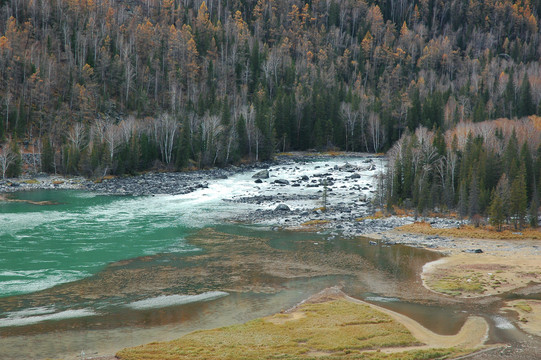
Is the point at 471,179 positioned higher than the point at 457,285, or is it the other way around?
the point at 471,179

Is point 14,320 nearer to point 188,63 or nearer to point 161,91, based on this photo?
point 161,91

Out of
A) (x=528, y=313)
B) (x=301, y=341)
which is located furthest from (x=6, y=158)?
(x=528, y=313)

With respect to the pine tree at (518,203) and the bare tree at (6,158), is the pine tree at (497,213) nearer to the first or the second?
the pine tree at (518,203)

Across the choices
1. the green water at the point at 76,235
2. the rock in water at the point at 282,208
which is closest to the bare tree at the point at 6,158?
the green water at the point at 76,235

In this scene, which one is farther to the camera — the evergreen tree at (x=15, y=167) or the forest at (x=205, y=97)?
the forest at (x=205, y=97)

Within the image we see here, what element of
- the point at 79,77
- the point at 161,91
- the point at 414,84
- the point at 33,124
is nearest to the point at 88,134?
the point at 33,124

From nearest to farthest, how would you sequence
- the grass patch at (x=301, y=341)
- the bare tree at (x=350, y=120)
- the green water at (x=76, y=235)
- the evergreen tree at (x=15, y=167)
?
the grass patch at (x=301, y=341)
the green water at (x=76, y=235)
the evergreen tree at (x=15, y=167)
the bare tree at (x=350, y=120)

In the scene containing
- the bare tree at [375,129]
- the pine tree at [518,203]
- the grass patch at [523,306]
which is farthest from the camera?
the bare tree at [375,129]

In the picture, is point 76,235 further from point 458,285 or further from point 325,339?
point 458,285
